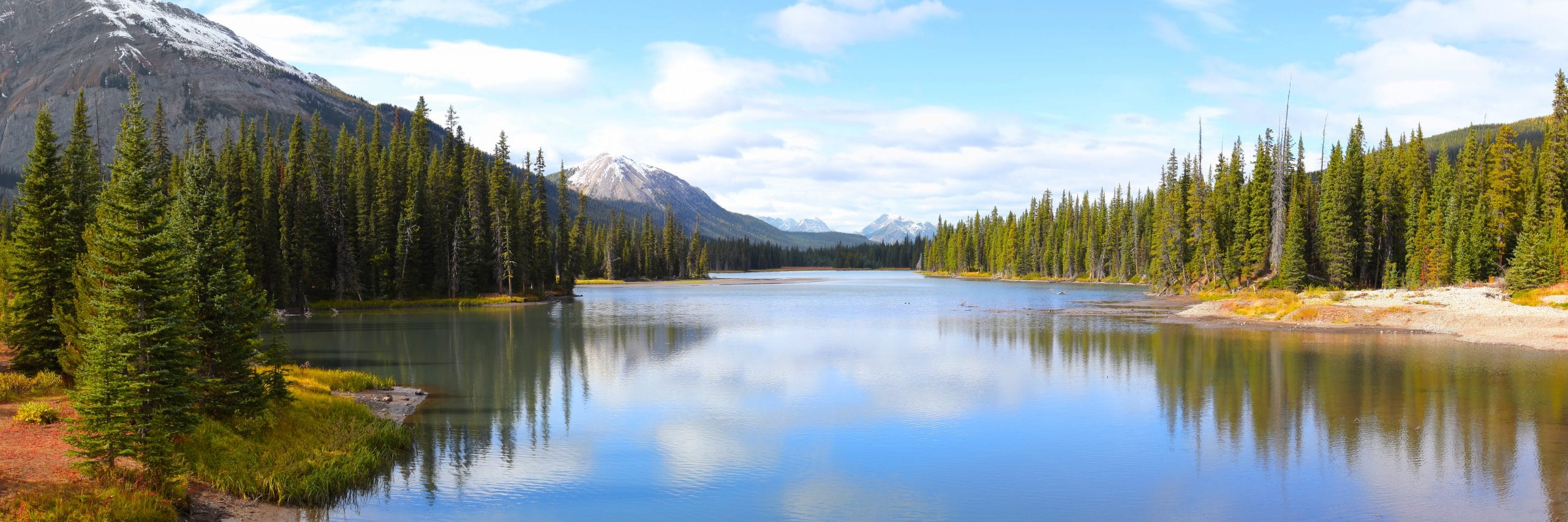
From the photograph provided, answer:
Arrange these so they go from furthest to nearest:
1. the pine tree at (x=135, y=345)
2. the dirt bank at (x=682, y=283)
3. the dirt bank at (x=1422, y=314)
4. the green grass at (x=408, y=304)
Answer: the dirt bank at (x=682, y=283) < the green grass at (x=408, y=304) < the dirt bank at (x=1422, y=314) < the pine tree at (x=135, y=345)

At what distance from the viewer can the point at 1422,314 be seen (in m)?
53.5

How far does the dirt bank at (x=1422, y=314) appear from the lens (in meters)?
46.5

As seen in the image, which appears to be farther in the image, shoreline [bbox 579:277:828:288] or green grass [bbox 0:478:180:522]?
shoreline [bbox 579:277:828:288]

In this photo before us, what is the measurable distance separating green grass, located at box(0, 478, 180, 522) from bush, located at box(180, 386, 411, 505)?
2439 millimetres

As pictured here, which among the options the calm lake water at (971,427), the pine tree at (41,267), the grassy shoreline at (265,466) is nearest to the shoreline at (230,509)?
the grassy shoreline at (265,466)

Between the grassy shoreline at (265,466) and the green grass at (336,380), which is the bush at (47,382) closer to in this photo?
the grassy shoreline at (265,466)

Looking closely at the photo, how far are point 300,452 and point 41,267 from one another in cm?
1317

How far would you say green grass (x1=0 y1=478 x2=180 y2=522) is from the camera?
13.2m

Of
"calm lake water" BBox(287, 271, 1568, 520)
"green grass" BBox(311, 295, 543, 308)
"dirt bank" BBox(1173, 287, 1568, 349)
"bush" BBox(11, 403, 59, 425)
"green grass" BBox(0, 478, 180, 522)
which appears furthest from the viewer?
"green grass" BBox(311, 295, 543, 308)

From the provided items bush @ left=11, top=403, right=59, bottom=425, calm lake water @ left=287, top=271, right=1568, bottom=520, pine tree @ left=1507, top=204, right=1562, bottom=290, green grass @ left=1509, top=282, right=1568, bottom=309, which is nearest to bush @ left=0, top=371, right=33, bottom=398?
bush @ left=11, top=403, right=59, bottom=425

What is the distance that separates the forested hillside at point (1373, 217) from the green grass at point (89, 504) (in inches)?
3060

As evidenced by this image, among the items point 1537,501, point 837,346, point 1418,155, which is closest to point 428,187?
point 837,346

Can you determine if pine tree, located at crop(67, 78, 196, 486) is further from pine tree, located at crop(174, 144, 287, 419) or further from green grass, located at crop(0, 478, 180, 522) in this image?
pine tree, located at crop(174, 144, 287, 419)

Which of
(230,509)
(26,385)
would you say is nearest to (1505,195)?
(230,509)
